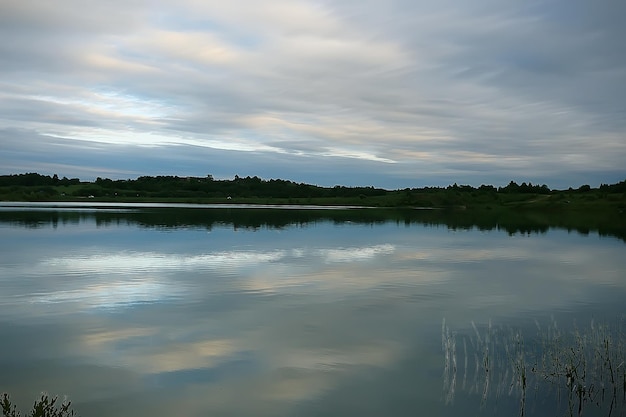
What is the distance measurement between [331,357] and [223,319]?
4.34 m

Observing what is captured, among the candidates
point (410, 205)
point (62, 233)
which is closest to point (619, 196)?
point (410, 205)

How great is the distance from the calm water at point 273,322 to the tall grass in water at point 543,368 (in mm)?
162

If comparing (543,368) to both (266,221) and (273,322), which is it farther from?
(266,221)

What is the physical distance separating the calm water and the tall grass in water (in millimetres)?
162

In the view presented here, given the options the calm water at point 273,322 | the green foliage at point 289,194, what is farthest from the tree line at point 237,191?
the calm water at point 273,322

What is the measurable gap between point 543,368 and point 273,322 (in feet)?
22.4

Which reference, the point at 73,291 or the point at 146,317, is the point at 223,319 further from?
the point at 73,291

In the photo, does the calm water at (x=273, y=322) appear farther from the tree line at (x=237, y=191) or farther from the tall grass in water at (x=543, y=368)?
the tree line at (x=237, y=191)

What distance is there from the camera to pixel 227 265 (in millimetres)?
26422

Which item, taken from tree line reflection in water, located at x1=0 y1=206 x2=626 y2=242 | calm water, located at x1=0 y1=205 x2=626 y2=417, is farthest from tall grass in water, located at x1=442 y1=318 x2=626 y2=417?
tree line reflection in water, located at x1=0 y1=206 x2=626 y2=242

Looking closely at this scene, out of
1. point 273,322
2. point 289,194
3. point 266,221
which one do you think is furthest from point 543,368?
point 289,194

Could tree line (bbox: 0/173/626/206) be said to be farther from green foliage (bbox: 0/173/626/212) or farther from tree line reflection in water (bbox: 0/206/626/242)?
tree line reflection in water (bbox: 0/206/626/242)

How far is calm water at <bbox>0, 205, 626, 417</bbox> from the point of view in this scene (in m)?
9.93

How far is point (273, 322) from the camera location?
1510cm
